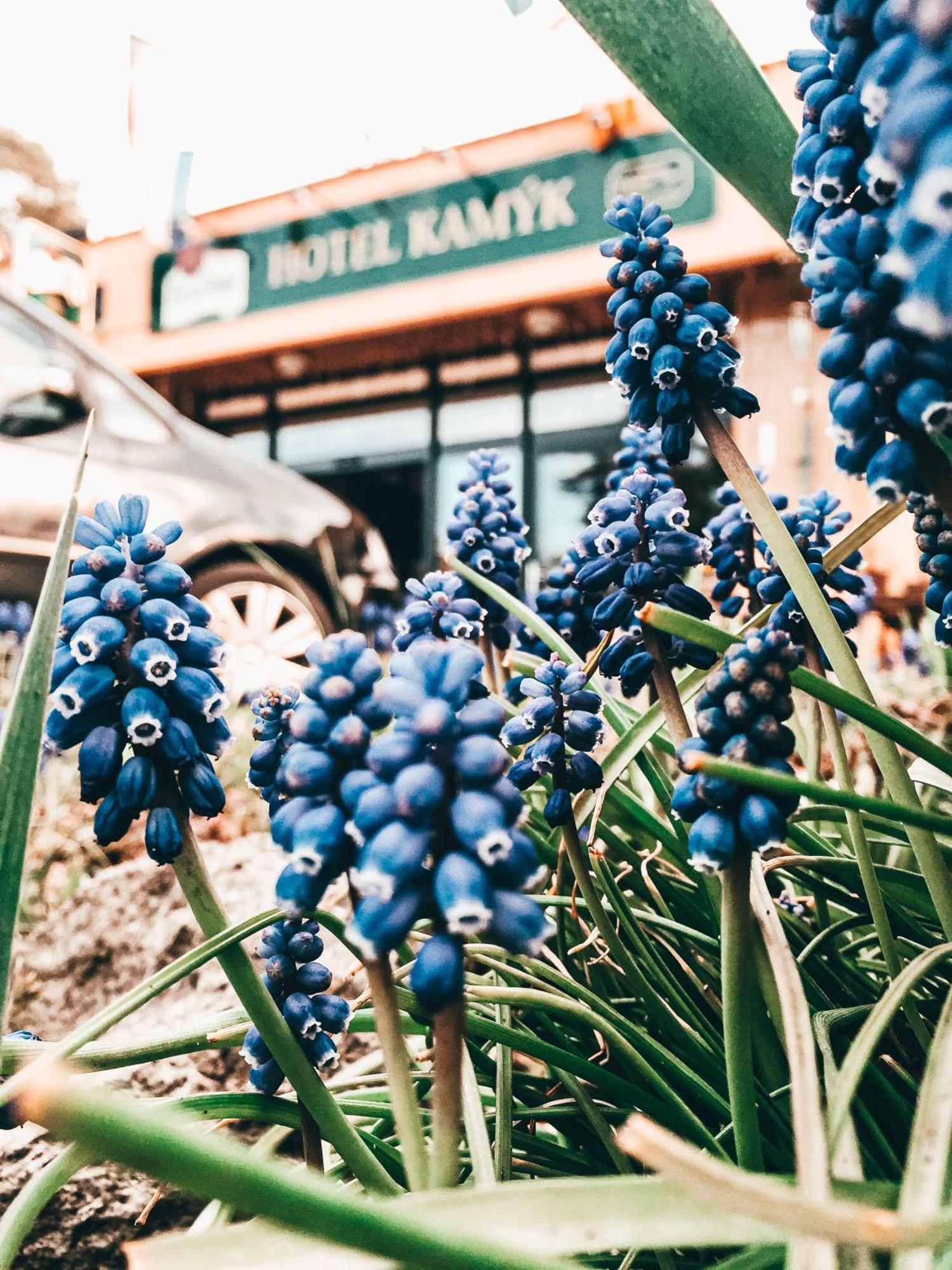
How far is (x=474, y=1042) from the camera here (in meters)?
0.99

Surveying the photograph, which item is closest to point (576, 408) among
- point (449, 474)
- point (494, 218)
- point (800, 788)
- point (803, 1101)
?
point (449, 474)

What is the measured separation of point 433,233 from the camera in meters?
10.7

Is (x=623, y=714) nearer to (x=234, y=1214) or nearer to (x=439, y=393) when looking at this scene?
(x=234, y=1214)

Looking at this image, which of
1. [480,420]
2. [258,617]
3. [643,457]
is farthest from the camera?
[480,420]

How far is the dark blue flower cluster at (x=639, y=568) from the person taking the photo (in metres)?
0.98

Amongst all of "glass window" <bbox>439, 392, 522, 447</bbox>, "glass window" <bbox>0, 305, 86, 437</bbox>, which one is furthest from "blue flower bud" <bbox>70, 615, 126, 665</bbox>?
"glass window" <bbox>439, 392, 522, 447</bbox>

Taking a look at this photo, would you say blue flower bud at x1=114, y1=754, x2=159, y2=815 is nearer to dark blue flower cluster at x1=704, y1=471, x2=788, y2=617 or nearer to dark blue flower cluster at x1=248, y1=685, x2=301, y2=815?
dark blue flower cluster at x1=248, y1=685, x2=301, y2=815

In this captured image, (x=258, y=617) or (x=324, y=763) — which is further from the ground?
(x=258, y=617)

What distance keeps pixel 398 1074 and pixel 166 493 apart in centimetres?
472

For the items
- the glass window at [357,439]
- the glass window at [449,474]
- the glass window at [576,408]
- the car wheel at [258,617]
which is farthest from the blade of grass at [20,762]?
the glass window at [357,439]

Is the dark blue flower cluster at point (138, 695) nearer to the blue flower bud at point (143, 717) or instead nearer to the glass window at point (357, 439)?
→ the blue flower bud at point (143, 717)

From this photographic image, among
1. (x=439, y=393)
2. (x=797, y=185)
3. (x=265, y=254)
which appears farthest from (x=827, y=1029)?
(x=265, y=254)

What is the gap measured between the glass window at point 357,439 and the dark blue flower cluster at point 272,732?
35.7 feet

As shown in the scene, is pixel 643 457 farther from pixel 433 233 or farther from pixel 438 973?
pixel 433 233
